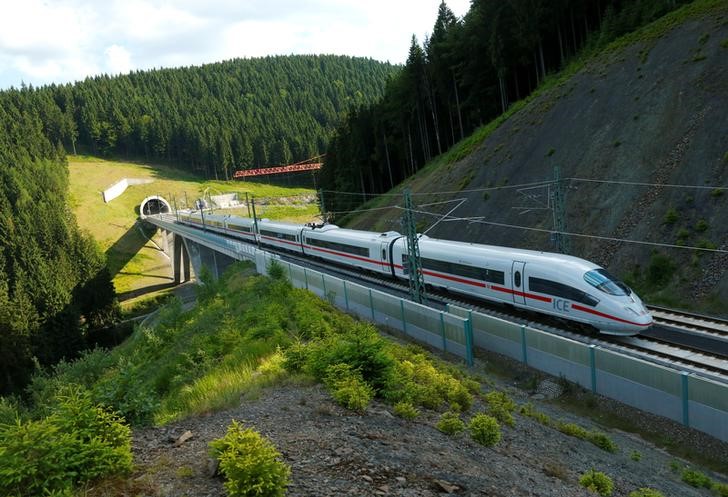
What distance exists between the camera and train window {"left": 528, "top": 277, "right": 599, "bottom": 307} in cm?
1812

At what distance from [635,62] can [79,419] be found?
42.0 meters

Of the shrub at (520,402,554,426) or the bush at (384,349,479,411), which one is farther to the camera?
the shrub at (520,402,554,426)

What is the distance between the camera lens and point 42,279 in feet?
208

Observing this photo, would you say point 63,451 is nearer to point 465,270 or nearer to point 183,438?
point 183,438

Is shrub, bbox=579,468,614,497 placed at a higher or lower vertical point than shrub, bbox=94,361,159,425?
lower

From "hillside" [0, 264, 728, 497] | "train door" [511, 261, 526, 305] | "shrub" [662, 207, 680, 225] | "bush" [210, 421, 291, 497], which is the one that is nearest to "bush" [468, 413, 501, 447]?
"hillside" [0, 264, 728, 497]

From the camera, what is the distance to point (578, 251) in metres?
28.3

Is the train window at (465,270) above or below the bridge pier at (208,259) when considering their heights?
above

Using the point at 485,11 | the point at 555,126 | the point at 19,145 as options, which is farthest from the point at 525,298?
the point at 19,145

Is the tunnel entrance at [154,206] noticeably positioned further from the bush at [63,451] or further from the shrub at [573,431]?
the bush at [63,451]

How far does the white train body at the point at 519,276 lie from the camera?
1777 cm

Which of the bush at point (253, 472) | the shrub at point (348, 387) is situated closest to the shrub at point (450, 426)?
the shrub at point (348, 387)

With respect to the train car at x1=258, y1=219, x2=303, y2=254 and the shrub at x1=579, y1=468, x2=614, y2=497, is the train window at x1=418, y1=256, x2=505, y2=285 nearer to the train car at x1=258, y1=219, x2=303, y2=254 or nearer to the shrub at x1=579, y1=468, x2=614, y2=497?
the shrub at x1=579, y1=468, x2=614, y2=497

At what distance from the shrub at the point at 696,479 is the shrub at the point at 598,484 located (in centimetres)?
335
